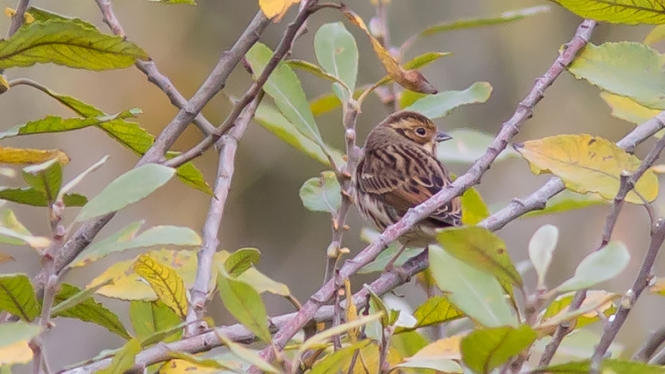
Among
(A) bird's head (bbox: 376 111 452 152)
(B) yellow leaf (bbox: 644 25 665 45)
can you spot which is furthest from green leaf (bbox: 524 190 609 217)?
(A) bird's head (bbox: 376 111 452 152)

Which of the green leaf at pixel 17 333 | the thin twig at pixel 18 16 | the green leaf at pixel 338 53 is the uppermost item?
the thin twig at pixel 18 16

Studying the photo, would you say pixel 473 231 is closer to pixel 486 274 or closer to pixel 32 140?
pixel 486 274

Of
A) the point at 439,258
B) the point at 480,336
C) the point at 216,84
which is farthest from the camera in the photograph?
the point at 216,84

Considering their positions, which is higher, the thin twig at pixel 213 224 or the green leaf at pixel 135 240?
the green leaf at pixel 135 240

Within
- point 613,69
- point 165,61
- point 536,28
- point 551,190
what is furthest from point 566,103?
point 613,69

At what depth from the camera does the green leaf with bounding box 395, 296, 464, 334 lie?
4.10 feet

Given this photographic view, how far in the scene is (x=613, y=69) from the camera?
1.20 metres

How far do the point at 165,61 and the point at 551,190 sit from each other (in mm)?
3806

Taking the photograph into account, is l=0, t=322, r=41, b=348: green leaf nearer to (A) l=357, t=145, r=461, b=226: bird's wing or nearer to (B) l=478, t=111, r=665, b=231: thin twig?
(B) l=478, t=111, r=665, b=231: thin twig

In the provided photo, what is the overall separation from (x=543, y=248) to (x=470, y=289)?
0.13m

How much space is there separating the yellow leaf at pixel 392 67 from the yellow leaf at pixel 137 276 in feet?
1.43

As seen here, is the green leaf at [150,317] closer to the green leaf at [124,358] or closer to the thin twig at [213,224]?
the thin twig at [213,224]

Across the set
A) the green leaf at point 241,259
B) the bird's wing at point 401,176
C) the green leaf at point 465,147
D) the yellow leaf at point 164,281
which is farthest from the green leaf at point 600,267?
the bird's wing at point 401,176

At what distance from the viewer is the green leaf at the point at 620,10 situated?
1.05 metres
